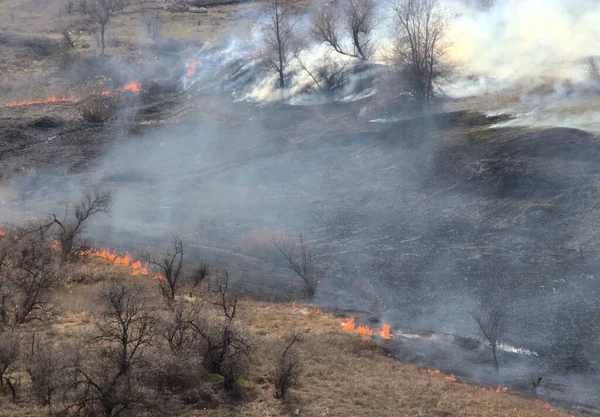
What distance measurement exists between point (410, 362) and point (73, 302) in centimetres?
1522

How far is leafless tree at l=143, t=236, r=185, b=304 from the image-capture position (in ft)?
110

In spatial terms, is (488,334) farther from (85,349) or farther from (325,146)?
(325,146)

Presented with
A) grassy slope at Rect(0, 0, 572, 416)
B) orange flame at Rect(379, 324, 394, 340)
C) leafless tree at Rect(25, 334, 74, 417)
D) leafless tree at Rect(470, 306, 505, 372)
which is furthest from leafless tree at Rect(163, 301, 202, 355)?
leafless tree at Rect(470, 306, 505, 372)

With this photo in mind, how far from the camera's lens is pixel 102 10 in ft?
293

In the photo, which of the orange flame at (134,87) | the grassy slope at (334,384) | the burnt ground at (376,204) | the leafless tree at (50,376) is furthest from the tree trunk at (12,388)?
the orange flame at (134,87)

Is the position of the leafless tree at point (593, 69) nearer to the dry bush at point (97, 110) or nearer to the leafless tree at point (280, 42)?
the leafless tree at point (280, 42)

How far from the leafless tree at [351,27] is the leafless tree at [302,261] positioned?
97.9 ft

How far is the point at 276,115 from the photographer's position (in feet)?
195

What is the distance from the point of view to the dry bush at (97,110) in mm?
62406

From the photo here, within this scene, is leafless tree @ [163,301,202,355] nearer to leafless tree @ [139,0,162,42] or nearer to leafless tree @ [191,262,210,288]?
leafless tree @ [191,262,210,288]

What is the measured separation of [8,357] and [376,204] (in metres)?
24.9

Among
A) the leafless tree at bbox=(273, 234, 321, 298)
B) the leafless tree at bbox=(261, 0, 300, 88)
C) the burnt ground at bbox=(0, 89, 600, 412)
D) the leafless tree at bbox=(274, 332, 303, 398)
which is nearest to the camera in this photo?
the leafless tree at bbox=(274, 332, 303, 398)

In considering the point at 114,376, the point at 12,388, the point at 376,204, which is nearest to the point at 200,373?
the point at 114,376

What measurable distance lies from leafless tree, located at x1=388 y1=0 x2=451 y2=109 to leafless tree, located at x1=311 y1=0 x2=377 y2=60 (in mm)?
8388
